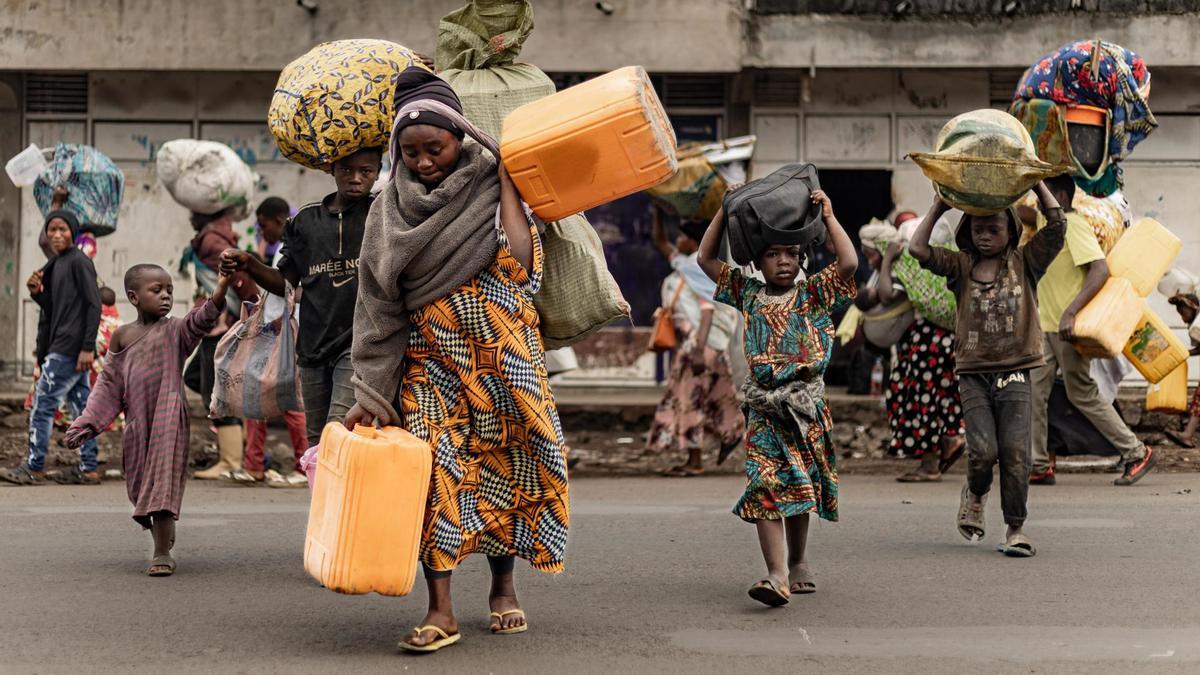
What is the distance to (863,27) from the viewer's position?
16.0 m

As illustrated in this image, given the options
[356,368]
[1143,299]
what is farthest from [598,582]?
[1143,299]

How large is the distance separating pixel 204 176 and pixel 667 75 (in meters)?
7.18

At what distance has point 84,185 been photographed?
11234 mm

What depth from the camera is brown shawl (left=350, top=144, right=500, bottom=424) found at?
5.04 m

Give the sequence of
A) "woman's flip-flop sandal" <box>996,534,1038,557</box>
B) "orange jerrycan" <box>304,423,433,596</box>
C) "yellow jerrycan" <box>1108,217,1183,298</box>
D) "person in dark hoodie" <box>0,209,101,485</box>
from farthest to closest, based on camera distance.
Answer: "person in dark hoodie" <box>0,209,101,485</box>, "yellow jerrycan" <box>1108,217,1183,298</box>, "woman's flip-flop sandal" <box>996,534,1038,557</box>, "orange jerrycan" <box>304,423,433,596</box>

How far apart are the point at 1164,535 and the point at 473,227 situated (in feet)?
14.2

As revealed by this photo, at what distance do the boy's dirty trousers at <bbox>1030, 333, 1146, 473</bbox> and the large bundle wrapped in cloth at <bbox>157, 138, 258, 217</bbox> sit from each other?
549 centimetres

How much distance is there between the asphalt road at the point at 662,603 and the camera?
5164 millimetres

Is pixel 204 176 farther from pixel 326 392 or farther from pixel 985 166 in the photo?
pixel 985 166

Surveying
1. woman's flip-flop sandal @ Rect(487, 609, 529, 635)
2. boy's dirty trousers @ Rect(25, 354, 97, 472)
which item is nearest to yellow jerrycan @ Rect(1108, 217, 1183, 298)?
woman's flip-flop sandal @ Rect(487, 609, 529, 635)

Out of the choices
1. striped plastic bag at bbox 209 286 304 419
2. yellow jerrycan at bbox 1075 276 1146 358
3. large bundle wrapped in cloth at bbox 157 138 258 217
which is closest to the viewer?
striped plastic bag at bbox 209 286 304 419

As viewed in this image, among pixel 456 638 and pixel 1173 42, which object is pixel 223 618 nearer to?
pixel 456 638

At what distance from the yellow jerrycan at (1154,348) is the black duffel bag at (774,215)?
4893 millimetres

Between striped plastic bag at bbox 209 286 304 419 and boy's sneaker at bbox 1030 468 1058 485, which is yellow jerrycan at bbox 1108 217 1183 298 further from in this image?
striped plastic bag at bbox 209 286 304 419
